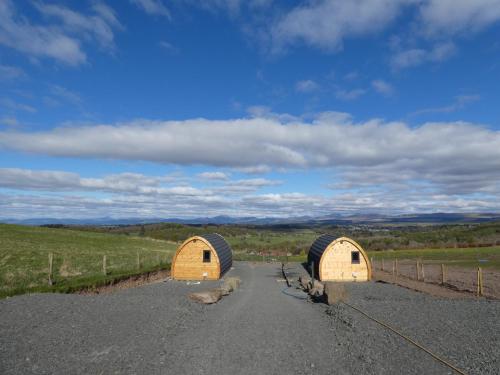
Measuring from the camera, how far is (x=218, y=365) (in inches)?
473

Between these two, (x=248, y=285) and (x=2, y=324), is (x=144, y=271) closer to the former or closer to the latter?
(x=248, y=285)

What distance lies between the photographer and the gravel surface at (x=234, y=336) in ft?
38.7

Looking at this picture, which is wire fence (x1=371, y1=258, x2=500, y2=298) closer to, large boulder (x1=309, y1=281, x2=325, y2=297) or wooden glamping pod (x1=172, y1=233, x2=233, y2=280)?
large boulder (x1=309, y1=281, x2=325, y2=297)

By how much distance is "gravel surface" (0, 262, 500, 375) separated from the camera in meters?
11.8

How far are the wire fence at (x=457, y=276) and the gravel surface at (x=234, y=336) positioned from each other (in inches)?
244

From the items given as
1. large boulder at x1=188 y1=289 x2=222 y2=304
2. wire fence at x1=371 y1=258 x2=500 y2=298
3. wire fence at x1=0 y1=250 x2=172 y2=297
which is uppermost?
wire fence at x1=0 y1=250 x2=172 y2=297

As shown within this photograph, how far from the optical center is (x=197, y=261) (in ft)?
116

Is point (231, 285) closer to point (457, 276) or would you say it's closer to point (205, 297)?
point (205, 297)

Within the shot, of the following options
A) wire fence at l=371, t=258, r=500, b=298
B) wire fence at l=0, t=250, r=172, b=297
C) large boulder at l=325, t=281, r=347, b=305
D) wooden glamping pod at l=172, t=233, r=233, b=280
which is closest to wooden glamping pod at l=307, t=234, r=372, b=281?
wire fence at l=371, t=258, r=500, b=298

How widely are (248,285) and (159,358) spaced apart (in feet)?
66.8

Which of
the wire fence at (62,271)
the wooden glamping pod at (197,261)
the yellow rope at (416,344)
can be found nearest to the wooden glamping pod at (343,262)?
the wooden glamping pod at (197,261)

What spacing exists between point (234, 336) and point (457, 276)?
28071mm

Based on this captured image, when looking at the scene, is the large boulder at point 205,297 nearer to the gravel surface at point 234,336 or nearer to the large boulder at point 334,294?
the gravel surface at point 234,336

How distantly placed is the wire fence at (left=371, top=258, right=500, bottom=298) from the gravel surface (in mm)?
6209
